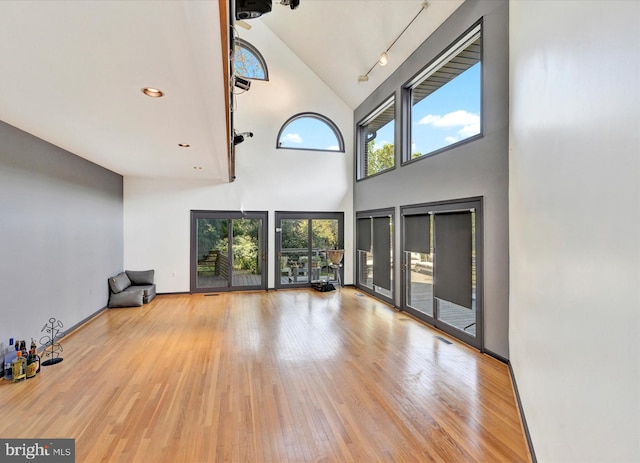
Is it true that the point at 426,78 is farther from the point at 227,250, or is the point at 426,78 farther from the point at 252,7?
the point at 227,250

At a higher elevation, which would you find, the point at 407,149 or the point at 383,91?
the point at 383,91

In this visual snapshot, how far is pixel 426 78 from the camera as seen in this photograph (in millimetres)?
5438

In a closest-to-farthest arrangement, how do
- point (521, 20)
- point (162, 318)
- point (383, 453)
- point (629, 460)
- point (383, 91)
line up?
point (629, 460), point (383, 453), point (521, 20), point (162, 318), point (383, 91)

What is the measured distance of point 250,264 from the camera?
26.5 feet

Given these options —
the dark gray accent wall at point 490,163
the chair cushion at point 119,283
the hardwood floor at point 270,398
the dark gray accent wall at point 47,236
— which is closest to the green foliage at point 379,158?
the dark gray accent wall at point 490,163

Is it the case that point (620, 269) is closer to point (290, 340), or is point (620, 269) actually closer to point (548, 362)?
point (548, 362)

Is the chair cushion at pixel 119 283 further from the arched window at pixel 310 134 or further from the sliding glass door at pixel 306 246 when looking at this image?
the arched window at pixel 310 134

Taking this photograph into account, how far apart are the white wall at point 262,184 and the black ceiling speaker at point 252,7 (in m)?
5.67

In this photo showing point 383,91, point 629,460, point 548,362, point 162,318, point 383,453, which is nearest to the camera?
point 629,460

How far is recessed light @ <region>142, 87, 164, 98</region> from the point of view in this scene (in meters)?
2.58

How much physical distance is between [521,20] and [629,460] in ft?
10.9

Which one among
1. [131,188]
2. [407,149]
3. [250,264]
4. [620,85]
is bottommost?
[250,264]

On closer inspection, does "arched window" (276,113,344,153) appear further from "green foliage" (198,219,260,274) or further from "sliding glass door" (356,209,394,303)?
"green foliage" (198,219,260,274)

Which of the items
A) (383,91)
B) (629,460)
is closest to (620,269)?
(629,460)
